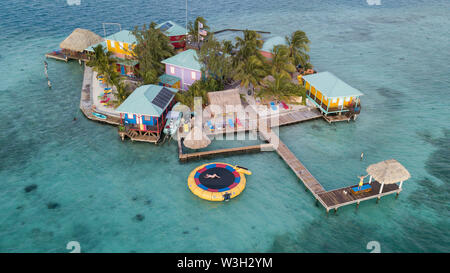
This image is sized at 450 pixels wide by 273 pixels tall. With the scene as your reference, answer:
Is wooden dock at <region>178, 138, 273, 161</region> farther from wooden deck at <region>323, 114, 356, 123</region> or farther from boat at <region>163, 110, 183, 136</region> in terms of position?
wooden deck at <region>323, 114, 356, 123</region>

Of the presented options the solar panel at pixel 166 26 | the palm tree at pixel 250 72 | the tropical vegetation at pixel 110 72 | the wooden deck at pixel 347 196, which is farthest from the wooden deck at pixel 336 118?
the solar panel at pixel 166 26

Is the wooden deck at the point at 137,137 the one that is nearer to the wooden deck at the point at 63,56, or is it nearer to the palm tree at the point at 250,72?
the palm tree at the point at 250,72

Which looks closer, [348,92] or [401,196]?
[401,196]

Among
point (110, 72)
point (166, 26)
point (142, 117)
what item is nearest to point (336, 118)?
point (142, 117)

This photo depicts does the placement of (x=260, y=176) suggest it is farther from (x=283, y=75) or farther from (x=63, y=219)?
(x=63, y=219)

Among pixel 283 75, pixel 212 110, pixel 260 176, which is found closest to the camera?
pixel 260 176
